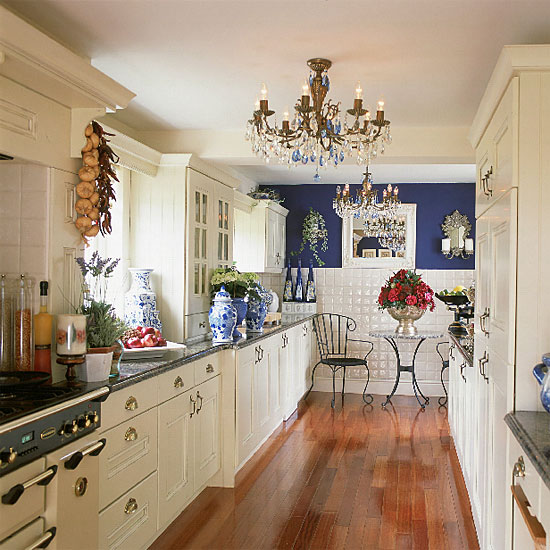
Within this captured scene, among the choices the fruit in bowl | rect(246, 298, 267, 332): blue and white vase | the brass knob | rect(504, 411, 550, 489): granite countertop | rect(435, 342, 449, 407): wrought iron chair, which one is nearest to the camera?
rect(504, 411, 550, 489): granite countertop

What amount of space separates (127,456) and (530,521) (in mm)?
1791

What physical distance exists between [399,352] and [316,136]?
523 cm

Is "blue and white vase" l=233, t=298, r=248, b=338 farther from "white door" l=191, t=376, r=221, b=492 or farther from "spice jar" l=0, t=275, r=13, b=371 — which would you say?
"spice jar" l=0, t=275, r=13, b=371

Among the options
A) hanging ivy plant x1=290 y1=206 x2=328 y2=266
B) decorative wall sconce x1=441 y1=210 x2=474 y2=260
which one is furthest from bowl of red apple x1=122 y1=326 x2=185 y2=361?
decorative wall sconce x1=441 y1=210 x2=474 y2=260

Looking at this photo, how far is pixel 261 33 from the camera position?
310 centimetres

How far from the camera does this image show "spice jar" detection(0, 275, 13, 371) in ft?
9.32

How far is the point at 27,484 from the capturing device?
85.3 inches

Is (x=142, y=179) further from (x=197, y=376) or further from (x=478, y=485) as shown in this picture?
(x=478, y=485)

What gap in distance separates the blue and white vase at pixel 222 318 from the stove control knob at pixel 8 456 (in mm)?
2644

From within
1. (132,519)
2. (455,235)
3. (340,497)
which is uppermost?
(455,235)

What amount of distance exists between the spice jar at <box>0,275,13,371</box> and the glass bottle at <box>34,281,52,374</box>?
11cm

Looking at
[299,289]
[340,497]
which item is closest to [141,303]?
[340,497]

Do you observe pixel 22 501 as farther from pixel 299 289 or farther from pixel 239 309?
pixel 299 289

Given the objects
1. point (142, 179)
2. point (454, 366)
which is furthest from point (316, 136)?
point (454, 366)
